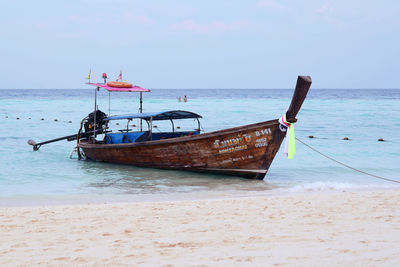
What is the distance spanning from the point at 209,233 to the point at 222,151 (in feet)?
16.8

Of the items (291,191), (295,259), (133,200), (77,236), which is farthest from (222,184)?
(295,259)

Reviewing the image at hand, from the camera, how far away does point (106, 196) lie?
9.16 meters

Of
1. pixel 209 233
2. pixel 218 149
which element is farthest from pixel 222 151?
pixel 209 233

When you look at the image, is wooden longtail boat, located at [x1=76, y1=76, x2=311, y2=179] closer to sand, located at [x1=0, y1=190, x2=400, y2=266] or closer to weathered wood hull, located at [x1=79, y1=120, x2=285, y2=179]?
weathered wood hull, located at [x1=79, y1=120, x2=285, y2=179]

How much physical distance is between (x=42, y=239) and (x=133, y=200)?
3.35 meters

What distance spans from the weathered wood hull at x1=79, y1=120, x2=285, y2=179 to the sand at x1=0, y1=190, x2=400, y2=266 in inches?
97.3

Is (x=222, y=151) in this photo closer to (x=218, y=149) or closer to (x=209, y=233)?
(x=218, y=149)

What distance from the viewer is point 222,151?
35.0 feet

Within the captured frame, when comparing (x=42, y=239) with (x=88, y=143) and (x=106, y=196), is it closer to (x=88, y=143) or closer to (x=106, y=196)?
(x=106, y=196)

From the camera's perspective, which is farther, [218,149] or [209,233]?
[218,149]

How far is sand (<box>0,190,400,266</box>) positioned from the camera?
4.58m

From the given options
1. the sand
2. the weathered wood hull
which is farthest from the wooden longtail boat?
the sand

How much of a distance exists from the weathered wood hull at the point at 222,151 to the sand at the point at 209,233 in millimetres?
2472

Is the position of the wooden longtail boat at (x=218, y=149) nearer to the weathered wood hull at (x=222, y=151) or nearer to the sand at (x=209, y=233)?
the weathered wood hull at (x=222, y=151)
